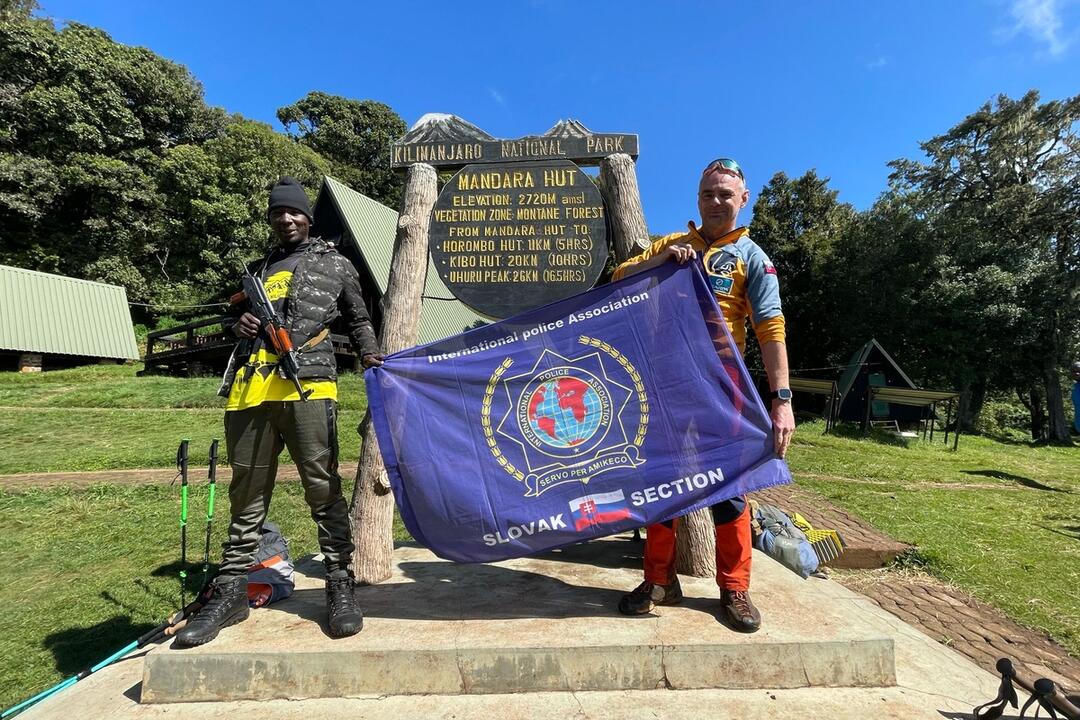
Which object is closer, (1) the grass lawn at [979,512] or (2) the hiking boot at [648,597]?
(2) the hiking boot at [648,597]

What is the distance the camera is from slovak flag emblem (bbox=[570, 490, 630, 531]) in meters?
3.04

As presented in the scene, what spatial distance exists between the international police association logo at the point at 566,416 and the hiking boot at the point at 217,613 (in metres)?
1.63

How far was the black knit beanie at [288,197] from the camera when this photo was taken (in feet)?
10.4

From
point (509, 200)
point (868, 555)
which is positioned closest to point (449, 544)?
point (509, 200)

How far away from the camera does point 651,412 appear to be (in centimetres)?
316

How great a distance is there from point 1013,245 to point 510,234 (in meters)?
31.0

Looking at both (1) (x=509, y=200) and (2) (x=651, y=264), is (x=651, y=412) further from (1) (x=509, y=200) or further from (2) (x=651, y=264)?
(1) (x=509, y=200)

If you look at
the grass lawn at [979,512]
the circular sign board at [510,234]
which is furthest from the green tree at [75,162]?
the grass lawn at [979,512]

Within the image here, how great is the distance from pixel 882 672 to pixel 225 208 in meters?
34.9

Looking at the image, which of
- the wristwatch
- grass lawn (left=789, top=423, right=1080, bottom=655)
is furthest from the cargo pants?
grass lawn (left=789, top=423, right=1080, bottom=655)

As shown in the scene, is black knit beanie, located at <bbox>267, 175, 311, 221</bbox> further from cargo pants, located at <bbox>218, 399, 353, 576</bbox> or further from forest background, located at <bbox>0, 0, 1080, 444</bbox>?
forest background, located at <bbox>0, 0, 1080, 444</bbox>

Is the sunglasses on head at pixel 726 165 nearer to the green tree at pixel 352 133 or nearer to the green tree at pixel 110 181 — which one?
the green tree at pixel 110 181

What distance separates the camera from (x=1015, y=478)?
11953 mm

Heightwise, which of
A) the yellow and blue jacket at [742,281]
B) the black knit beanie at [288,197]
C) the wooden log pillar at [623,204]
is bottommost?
the yellow and blue jacket at [742,281]
